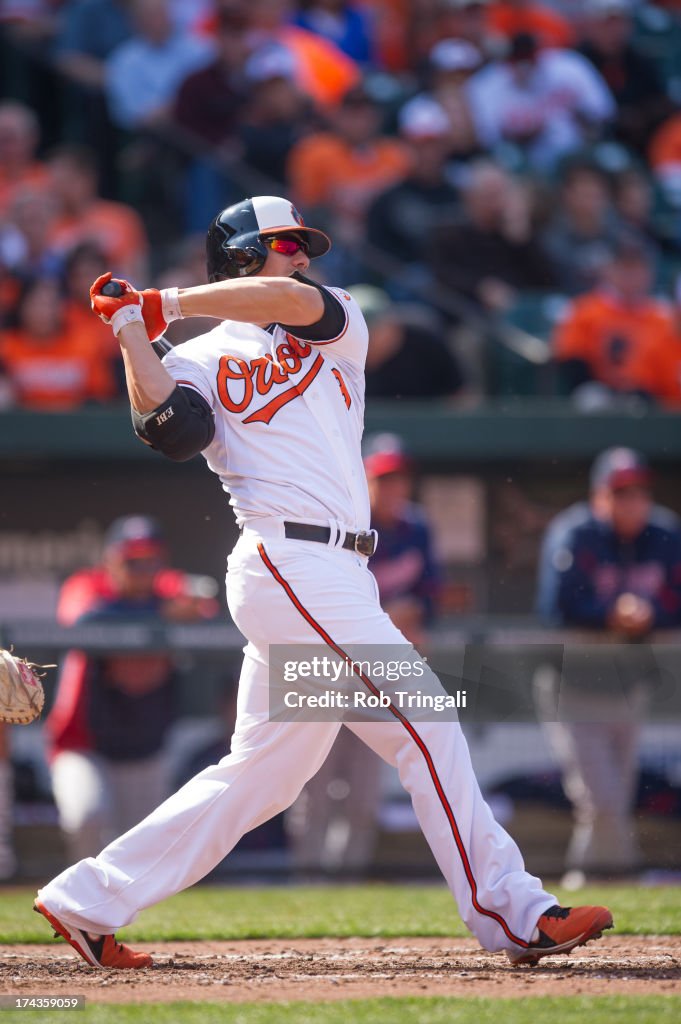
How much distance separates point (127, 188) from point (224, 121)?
795 mm

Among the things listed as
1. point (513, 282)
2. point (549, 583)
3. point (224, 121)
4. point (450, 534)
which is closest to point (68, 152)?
point (224, 121)

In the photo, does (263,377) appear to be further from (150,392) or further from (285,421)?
(150,392)

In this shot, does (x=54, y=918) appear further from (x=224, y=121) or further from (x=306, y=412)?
(x=224, y=121)

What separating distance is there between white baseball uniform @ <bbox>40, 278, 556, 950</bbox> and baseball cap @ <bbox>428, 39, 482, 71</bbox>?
6.50 meters

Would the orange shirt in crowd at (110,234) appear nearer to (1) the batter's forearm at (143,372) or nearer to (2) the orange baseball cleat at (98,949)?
(1) the batter's forearm at (143,372)

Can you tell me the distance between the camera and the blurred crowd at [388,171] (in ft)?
24.9

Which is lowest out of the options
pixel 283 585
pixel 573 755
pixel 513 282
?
pixel 573 755

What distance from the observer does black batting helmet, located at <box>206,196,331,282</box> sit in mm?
3551

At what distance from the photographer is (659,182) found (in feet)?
31.8

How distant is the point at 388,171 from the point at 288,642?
237 inches

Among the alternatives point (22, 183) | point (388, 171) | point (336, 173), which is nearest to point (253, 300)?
point (22, 183)

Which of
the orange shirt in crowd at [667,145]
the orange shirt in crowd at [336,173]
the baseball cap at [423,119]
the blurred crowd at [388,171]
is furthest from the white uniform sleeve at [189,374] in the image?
the orange shirt in crowd at [667,145]

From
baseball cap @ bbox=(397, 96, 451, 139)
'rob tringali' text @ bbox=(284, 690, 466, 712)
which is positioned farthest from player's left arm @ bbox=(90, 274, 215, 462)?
baseball cap @ bbox=(397, 96, 451, 139)

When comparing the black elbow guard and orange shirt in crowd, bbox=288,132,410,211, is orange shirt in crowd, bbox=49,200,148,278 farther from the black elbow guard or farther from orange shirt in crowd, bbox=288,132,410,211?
the black elbow guard
